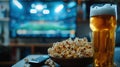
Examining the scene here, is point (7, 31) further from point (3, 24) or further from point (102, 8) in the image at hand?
point (102, 8)

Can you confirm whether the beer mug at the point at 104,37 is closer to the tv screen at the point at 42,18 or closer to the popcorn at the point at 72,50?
the popcorn at the point at 72,50

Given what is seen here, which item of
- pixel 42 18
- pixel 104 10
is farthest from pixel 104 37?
pixel 42 18

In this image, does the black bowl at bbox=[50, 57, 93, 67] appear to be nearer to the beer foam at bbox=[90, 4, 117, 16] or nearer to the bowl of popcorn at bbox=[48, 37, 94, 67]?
the bowl of popcorn at bbox=[48, 37, 94, 67]

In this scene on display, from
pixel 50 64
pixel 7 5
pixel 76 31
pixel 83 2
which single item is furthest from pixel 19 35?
pixel 50 64

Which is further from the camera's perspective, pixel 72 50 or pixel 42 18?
pixel 42 18

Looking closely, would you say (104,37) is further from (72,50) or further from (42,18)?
(42,18)

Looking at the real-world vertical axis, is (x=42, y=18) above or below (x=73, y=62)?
above
